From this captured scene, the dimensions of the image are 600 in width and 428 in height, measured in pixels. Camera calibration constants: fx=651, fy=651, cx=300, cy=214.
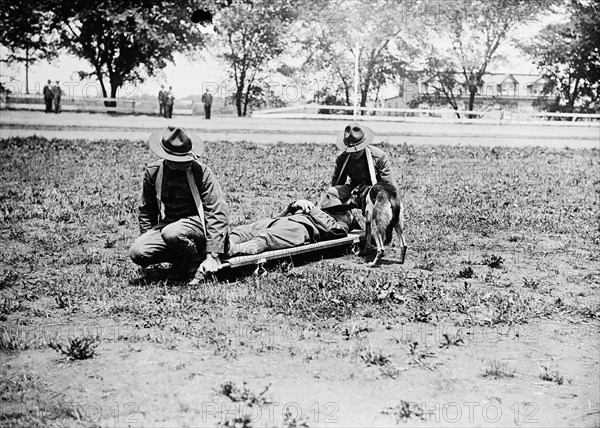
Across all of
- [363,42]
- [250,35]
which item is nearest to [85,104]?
[250,35]

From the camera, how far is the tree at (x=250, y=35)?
3447cm

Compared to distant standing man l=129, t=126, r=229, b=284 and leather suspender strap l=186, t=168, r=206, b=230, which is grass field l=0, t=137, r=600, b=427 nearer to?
distant standing man l=129, t=126, r=229, b=284

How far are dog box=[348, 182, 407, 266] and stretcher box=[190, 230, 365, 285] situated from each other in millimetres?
228

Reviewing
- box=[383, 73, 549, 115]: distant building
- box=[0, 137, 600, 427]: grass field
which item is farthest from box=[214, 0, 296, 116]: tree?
box=[0, 137, 600, 427]: grass field

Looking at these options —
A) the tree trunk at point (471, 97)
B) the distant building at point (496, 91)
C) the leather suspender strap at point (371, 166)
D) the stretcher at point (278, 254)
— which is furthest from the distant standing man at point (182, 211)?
the tree trunk at point (471, 97)

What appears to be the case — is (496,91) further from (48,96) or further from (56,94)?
(48,96)

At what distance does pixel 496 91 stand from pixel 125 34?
2546 centimetres

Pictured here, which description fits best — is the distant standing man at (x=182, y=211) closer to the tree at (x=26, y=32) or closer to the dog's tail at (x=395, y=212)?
the dog's tail at (x=395, y=212)

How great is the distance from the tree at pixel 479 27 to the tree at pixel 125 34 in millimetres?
12356

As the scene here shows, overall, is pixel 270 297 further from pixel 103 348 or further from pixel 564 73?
pixel 564 73

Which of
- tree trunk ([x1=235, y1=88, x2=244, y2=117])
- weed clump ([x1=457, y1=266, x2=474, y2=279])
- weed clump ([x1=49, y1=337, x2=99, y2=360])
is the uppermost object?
tree trunk ([x1=235, y1=88, x2=244, y2=117])

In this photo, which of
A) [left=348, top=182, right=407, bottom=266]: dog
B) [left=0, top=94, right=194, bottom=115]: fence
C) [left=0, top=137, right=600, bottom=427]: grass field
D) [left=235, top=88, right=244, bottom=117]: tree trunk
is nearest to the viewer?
[left=0, top=137, right=600, bottom=427]: grass field

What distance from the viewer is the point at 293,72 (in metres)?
37.8

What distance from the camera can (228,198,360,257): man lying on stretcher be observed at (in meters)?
6.90
